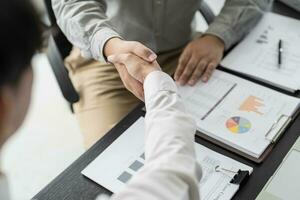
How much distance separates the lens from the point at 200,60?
1275mm

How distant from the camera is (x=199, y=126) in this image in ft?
3.51

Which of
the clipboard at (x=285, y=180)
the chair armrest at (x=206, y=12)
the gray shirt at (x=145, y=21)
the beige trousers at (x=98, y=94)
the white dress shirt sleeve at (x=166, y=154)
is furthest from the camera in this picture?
the chair armrest at (x=206, y=12)

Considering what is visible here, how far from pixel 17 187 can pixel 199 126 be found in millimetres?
1255

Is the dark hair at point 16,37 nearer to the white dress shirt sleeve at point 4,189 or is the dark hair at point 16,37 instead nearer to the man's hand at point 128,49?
the white dress shirt sleeve at point 4,189

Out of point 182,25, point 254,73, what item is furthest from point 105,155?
point 182,25

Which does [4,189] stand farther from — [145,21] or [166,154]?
[145,21]

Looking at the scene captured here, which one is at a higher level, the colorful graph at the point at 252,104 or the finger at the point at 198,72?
the colorful graph at the point at 252,104

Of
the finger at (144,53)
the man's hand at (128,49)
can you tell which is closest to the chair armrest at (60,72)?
the man's hand at (128,49)

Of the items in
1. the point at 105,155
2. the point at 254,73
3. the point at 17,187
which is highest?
the point at 254,73

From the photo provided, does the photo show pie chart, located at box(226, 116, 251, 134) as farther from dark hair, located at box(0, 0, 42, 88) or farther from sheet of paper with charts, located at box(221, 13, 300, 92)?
dark hair, located at box(0, 0, 42, 88)

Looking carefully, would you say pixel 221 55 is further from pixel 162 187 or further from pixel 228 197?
pixel 162 187

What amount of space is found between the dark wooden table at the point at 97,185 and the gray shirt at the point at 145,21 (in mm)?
360

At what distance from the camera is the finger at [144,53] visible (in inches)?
43.7

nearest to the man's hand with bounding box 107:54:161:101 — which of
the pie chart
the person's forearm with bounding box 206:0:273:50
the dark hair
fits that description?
the pie chart
